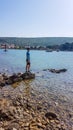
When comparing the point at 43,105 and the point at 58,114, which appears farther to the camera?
the point at 43,105

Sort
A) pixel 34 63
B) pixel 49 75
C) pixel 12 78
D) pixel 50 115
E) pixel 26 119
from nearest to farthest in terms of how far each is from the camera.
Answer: pixel 26 119 < pixel 50 115 < pixel 12 78 < pixel 49 75 < pixel 34 63

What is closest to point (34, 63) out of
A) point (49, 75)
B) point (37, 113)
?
point (49, 75)

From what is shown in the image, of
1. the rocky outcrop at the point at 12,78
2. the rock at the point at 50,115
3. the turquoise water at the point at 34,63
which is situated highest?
the rock at the point at 50,115

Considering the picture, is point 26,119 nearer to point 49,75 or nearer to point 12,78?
point 12,78

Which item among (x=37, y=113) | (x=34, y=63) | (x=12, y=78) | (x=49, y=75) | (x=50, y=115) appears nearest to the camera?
(x=50, y=115)

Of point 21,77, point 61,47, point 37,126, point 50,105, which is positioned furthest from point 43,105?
point 61,47

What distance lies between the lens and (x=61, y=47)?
180m

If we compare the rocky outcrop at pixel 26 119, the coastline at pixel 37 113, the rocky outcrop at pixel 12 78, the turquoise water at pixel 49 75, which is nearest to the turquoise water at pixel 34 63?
the turquoise water at pixel 49 75

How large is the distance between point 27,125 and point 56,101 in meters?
5.37

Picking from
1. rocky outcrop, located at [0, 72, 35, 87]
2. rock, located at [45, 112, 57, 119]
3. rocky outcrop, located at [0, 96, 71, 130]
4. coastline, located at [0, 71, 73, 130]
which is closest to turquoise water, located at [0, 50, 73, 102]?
rocky outcrop, located at [0, 72, 35, 87]

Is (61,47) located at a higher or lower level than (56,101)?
lower

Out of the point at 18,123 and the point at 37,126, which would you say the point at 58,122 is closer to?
the point at 37,126

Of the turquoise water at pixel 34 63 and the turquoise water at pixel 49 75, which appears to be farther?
the turquoise water at pixel 34 63

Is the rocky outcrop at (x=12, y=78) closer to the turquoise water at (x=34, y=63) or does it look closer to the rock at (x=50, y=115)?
the turquoise water at (x=34, y=63)
